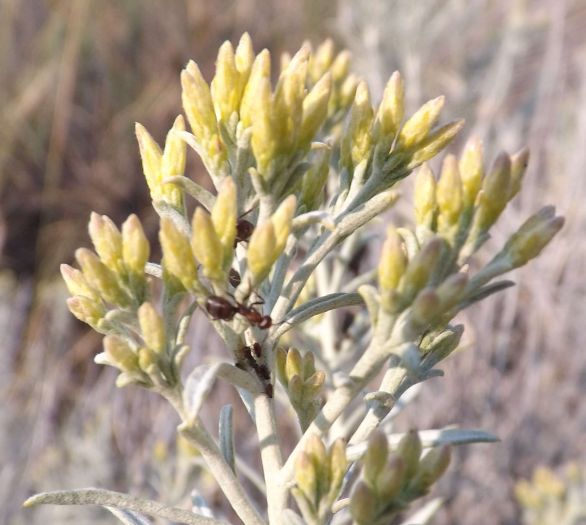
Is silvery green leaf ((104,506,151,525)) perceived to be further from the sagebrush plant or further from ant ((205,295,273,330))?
ant ((205,295,273,330))

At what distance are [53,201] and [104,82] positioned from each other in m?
1.16

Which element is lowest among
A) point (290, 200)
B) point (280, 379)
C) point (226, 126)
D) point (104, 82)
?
point (280, 379)

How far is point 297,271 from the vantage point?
1.00m

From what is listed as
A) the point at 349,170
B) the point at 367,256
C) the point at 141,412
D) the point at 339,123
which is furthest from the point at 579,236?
the point at 349,170

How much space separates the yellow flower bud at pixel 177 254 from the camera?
88cm

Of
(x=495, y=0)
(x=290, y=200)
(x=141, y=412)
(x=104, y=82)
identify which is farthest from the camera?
(x=495, y=0)

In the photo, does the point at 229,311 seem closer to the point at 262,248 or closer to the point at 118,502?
the point at 262,248

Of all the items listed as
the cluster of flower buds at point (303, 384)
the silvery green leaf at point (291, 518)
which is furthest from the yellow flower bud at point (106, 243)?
the silvery green leaf at point (291, 518)

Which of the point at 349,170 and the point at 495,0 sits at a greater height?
the point at 495,0

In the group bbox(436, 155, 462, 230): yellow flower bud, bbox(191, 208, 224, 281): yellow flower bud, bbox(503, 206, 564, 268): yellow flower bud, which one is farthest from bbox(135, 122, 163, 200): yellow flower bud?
bbox(503, 206, 564, 268): yellow flower bud

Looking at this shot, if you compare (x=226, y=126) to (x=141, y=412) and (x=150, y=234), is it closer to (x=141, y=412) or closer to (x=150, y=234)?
(x=141, y=412)

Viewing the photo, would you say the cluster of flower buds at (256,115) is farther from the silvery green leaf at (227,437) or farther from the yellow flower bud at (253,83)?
the silvery green leaf at (227,437)

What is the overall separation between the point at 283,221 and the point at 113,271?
0.86ft

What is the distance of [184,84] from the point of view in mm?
1011
